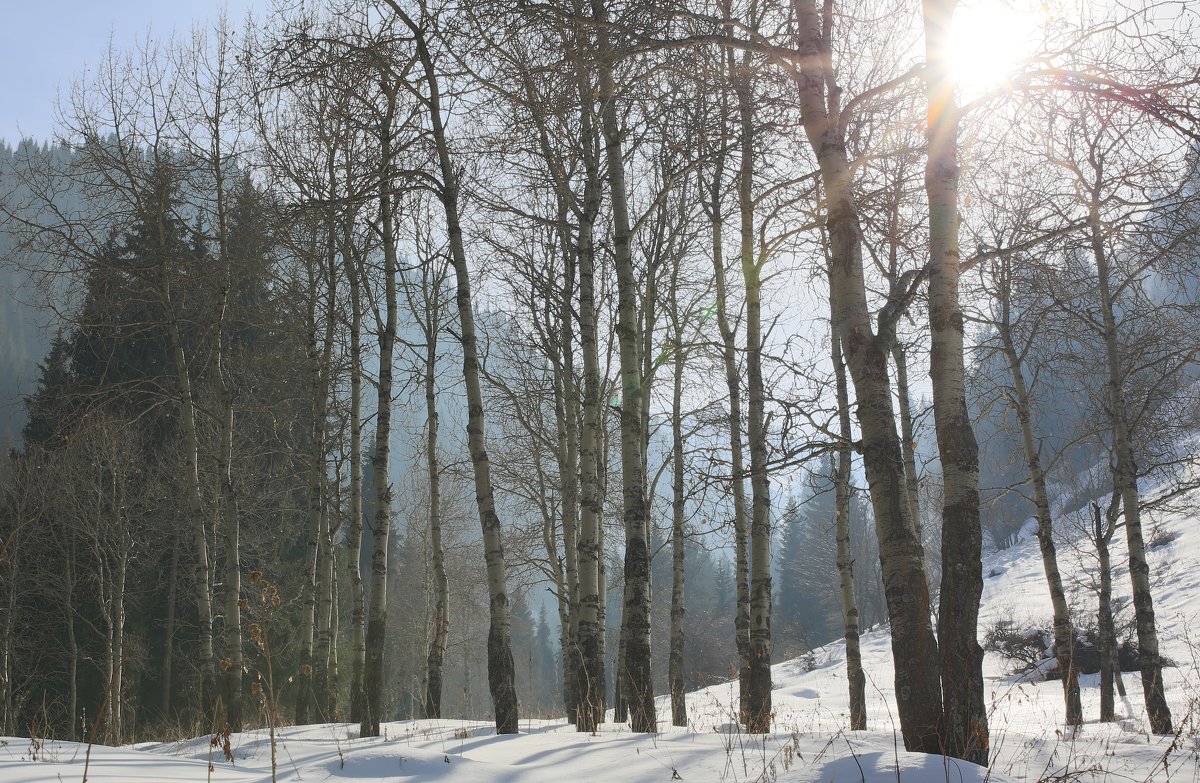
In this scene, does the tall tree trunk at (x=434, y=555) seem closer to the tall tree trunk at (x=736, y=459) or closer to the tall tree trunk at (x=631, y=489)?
the tall tree trunk at (x=736, y=459)

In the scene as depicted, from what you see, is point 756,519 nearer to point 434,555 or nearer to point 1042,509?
point 1042,509

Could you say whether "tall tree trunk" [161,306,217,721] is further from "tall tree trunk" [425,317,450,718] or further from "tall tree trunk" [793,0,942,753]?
"tall tree trunk" [793,0,942,753]

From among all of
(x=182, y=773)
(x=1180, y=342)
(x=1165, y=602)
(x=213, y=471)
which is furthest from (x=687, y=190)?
(x=1165, y=602)

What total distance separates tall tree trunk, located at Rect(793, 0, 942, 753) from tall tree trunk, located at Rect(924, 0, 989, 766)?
123 millimetres

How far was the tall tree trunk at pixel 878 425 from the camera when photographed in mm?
4453

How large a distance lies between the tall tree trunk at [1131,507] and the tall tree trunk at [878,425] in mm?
6512

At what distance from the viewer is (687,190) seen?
1325 centimetres

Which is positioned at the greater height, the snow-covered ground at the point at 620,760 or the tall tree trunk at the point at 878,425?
the tall tree trunk at the point at 878,425

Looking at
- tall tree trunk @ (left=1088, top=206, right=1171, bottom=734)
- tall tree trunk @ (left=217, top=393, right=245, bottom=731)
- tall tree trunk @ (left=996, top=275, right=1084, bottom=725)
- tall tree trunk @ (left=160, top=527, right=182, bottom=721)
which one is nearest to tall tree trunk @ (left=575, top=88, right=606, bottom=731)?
tall tree trunk @ (left=217, top=393, right=245, bottom=731)

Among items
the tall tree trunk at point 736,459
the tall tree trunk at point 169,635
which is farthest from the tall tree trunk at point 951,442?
the tall tree trunk at point 169,635

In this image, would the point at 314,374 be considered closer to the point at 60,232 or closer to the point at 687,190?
the point at 60,232

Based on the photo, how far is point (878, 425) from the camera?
4.91 metres

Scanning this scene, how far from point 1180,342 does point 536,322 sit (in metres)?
9.86

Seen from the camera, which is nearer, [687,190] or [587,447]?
[587,447]
